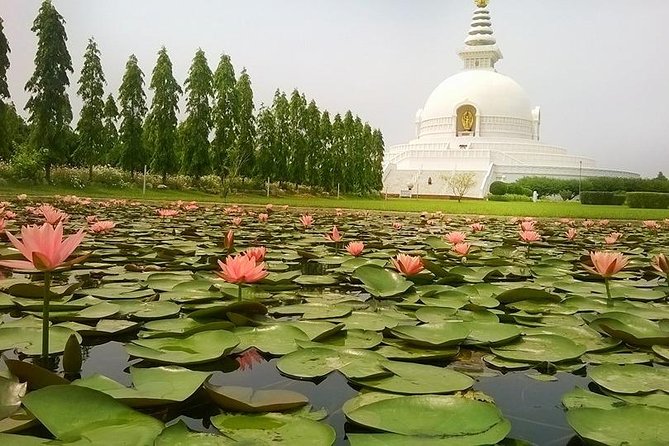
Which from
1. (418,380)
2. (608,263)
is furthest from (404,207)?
(418,380)

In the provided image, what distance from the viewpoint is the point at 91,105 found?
17609mm

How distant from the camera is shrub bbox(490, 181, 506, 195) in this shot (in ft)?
92.0

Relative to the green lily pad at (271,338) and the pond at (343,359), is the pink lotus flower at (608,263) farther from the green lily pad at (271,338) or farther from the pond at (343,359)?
the green lily pad at (271,338)

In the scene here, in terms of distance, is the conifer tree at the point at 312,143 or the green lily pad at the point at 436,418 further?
the conifer tree at the point at 312,143

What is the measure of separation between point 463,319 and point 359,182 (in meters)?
25.1

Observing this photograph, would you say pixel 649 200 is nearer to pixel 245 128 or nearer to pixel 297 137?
pixel 297 137

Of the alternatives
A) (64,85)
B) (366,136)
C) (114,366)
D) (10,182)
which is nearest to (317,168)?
(366,136)

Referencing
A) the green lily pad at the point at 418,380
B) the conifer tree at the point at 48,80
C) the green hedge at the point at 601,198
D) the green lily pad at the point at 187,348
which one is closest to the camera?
the green lily pad at the point at 418,380

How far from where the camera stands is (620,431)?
2.88 feet

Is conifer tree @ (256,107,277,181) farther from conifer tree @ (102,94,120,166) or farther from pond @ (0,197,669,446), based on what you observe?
pond @ (0,197,669,446)

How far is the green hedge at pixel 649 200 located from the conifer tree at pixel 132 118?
16.9 meters

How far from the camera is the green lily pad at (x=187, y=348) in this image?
1.16 m

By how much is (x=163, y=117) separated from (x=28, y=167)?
5799 millimetres

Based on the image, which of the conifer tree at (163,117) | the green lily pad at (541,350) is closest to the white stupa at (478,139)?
the conifer tree at (163,117)
